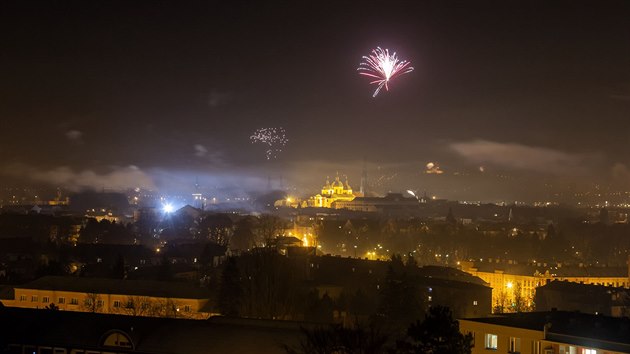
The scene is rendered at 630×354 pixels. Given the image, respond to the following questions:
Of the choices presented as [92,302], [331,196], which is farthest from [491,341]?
[331,196]

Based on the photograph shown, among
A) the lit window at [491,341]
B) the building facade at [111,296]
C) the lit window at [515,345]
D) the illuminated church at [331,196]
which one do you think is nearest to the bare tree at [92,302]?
the building facade at [111,296]

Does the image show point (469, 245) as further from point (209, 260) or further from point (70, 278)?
point (70, 278)

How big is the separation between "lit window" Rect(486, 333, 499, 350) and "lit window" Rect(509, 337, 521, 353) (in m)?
0.38

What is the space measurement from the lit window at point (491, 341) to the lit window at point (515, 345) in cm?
38

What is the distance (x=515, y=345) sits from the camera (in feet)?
69.2

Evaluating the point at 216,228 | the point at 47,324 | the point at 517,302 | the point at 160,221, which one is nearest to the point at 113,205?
the point at 160,221

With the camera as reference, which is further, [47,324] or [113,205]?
[113,205]

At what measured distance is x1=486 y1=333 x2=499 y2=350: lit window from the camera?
21.5 meters

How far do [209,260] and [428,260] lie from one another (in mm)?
24334

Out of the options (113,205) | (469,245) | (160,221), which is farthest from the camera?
(113,205)

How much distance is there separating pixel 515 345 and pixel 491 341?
0.64 metres

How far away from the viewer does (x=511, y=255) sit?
260ft

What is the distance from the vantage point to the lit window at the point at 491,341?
2148 centimetres

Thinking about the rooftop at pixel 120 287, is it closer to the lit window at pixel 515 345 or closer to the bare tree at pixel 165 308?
the bare tree at pixel 165 308
